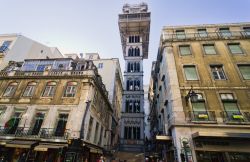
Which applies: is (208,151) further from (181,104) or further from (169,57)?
(169,57)

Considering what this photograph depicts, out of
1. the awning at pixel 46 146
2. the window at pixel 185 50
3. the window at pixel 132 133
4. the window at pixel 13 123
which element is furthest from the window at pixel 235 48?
the window at pixel 13 123

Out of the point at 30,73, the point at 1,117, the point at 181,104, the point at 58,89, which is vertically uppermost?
the point at 30,73

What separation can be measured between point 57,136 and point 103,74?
15.2m

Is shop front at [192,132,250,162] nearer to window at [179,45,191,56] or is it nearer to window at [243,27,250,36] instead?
window at [179,45,191,56]

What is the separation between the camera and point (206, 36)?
55.7 feet

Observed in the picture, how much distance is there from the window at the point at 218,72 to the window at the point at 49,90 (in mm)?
17419

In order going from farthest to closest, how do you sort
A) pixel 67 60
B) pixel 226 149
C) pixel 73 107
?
pixel 67 60 < pixel 73 107 < pixel 226 149

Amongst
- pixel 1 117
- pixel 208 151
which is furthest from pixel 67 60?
pixel 208 151

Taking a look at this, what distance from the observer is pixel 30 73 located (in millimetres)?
18062

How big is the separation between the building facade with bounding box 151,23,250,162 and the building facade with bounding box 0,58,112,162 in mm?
8357

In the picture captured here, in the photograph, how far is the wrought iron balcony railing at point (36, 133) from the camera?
1346 cm

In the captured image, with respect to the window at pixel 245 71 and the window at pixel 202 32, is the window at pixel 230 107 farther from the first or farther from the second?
the window at pixel 202 32

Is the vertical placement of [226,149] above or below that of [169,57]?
below

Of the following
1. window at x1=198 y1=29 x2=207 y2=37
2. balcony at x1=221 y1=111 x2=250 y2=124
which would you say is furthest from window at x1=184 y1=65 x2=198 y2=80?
window at x1=198 y1=29 x2=207 y2=37
